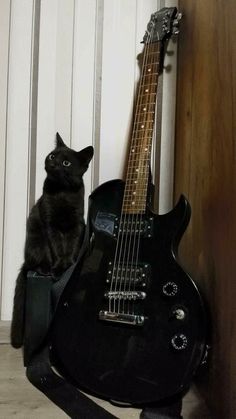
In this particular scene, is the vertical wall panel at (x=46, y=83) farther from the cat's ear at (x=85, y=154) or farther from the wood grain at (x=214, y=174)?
the wood grain at (x=214, y=174)

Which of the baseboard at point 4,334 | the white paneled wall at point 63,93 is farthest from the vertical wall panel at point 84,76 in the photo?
the baseboard at point 4,334

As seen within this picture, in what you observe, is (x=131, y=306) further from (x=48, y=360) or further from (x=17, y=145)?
(x=17, y=145)

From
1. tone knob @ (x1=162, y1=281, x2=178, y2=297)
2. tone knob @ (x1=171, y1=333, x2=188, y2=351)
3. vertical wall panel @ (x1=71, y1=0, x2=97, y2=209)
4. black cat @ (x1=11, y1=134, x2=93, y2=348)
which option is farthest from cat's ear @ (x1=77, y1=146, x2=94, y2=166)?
tone knob @ (x1=171, y1=333, x2=188, y2=351)

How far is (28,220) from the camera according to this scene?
1254 millimetres

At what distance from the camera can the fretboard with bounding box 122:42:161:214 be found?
1052 millimetres

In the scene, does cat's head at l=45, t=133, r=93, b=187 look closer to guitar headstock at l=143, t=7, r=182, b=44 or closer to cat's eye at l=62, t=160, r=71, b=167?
cat's eye at l=62, t=160, r=71, b=167

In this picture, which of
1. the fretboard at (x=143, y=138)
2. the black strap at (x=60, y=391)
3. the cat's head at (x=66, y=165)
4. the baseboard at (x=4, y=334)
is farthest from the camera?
the baseboard at (x=4, y=334)

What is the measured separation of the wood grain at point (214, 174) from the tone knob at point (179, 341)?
95mm

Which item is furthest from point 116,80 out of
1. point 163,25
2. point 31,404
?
point 31,404

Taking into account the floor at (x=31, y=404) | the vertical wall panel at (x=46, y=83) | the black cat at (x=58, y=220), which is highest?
the vertical wall panel at (x=46, y=83)

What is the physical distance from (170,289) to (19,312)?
0.56 m

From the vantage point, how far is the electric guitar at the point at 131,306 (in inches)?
34.7

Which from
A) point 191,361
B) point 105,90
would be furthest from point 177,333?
point 105,90

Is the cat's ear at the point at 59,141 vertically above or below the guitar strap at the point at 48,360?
above
